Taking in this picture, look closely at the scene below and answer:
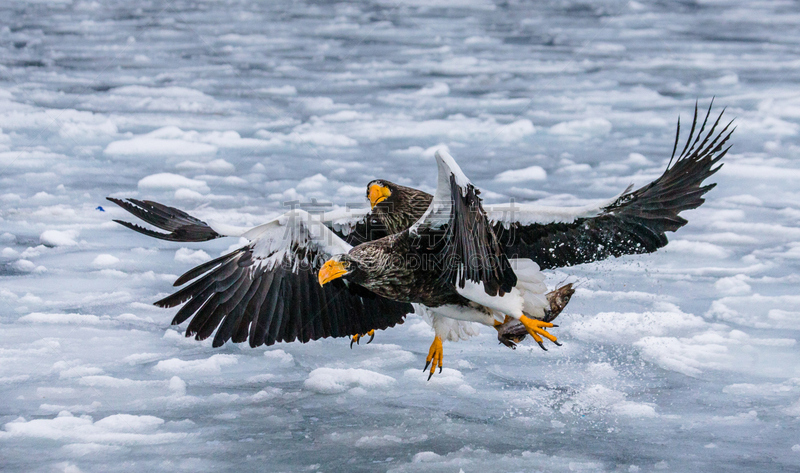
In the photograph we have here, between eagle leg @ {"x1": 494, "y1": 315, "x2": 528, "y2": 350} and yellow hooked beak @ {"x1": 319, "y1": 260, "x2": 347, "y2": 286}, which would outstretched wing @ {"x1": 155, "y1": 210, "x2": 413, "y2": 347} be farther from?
eagle leg @ {"x1": 494, "y1": 315, "x2": 528, "y2": 350}

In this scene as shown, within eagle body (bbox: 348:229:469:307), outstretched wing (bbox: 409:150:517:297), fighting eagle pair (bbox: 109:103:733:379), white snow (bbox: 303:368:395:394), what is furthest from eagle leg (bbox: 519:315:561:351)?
white snow (bbox: 303:368:395:394)

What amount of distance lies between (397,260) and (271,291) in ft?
5.03

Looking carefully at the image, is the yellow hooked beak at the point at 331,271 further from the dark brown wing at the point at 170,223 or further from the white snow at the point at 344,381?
the white snow at the point at 344,381

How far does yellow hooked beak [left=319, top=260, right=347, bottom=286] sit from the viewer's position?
4957 millimetres

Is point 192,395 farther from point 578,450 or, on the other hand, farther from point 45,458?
point 578,450

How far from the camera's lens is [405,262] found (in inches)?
207

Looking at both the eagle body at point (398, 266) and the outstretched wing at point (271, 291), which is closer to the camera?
the eagle body at point (398, 266)

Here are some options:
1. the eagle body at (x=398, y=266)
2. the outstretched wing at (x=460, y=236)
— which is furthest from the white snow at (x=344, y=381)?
the outstretched wing at (x=460, y=236)

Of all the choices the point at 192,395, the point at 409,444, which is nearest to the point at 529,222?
the point at 409,444

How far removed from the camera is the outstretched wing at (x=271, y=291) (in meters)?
5.92

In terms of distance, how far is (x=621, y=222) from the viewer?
228 inches

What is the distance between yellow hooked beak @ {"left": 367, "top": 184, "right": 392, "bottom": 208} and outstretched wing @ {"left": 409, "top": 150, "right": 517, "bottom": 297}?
0.97 m

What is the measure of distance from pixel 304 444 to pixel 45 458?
2.25 metres

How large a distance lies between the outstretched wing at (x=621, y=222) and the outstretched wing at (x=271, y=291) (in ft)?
4.95
